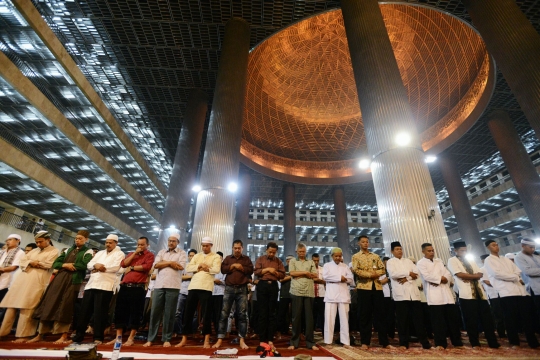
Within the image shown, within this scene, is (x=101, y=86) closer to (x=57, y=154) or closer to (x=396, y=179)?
(x=57, y=154)

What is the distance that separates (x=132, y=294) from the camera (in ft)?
13.3

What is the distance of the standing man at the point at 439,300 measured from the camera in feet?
13.1

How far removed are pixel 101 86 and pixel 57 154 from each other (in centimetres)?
515

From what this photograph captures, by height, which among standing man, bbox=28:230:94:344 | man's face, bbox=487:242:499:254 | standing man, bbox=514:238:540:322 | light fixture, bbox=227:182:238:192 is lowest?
standing man, bbox=28:230:94:344

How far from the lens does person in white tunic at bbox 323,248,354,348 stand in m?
4.30

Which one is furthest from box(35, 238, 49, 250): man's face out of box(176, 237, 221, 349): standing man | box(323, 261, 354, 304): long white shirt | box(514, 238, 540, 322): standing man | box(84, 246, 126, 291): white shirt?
box(514, 238, 540, 322): standing man

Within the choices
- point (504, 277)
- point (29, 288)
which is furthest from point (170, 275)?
point (504, 277)

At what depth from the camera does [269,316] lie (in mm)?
4137

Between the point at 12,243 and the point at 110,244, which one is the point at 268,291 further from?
the point at 12,243

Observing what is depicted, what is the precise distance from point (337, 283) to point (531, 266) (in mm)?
3249

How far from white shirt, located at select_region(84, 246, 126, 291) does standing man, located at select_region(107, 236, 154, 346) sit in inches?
5.6

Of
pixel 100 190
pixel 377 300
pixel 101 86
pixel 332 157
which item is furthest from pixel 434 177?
pixel 100 190

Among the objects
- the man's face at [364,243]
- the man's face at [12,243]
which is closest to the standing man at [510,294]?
the man's face at [364,243]

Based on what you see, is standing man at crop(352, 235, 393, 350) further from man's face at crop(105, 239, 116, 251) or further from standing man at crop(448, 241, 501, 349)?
man's face at crop(105, 239, 116, 251)
